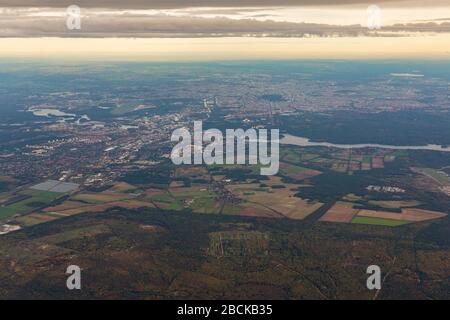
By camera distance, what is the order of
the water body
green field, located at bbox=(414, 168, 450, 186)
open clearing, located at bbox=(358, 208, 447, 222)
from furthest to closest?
the water body
green field, located at bbox=(414, 168, 450, 186)
open clearing, located at bbox=(358, 208, 447, 222)

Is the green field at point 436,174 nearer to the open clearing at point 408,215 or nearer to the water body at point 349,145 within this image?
the open clearing at point 408,215

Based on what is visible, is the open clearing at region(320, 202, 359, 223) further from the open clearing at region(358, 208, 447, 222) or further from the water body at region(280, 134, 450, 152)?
the water body at region(280, 134, 450, 152)

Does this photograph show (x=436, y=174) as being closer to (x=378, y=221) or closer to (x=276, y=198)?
(x=378, y=221)

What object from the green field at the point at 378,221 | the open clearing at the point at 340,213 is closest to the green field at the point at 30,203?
the open clearing at the point at 340,213

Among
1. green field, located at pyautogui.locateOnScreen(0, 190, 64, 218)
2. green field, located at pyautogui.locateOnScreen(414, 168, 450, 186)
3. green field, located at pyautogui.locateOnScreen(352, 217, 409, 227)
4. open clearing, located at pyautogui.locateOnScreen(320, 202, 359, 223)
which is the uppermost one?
green field, located at pyautogui.locateOnScreen(414, 168, 450, 186)

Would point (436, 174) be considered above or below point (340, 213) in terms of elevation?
above

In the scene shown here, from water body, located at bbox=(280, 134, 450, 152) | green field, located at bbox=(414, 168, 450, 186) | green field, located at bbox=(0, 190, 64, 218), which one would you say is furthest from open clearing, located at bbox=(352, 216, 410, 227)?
water body, located at bbox=(280, 134, 450, 152)

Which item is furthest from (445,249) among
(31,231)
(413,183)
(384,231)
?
(31,231)

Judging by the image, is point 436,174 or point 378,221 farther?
point 436,174

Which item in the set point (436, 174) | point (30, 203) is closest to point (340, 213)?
point (436, 174)

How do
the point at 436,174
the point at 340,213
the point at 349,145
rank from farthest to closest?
the point at 349,145, the point at 436,174, the point at 340,213

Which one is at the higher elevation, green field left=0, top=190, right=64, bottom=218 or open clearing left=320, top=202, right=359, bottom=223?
green field left=0, top=190, right=64, bottom=218
